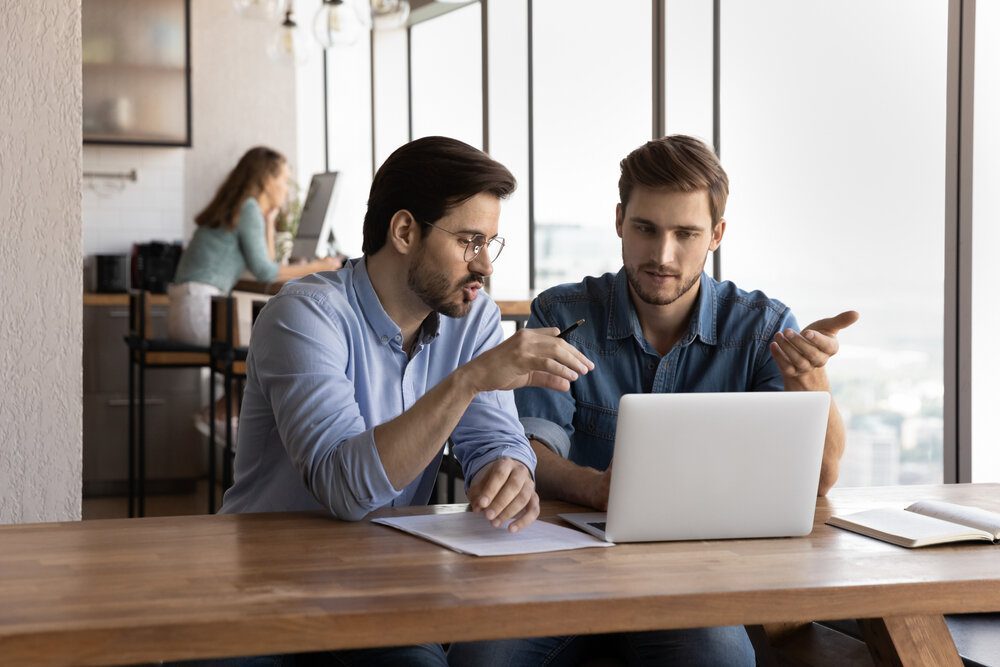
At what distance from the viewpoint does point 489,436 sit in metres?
2.04

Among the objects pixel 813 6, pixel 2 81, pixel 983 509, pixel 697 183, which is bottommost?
pixel 983 509

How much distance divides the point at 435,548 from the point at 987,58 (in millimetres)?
2123

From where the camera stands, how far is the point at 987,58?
9.77 feet

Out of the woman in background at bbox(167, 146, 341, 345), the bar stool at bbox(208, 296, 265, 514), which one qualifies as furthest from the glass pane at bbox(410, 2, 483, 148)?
the bar stool at bbox(208, 296, 265, 514)

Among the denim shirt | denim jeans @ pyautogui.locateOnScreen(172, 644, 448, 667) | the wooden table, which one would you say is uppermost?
the denim shirt

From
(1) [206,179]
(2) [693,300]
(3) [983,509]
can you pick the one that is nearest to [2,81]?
(2) [693,300]

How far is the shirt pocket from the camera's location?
235cm

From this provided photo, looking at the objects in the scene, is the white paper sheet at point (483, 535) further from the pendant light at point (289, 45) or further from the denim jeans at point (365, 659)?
the pendant light at point (289, 45)

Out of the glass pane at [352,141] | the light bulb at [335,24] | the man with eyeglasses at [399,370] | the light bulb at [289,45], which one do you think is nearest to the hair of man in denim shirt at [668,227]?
the man with eyeglasses at [399,370]

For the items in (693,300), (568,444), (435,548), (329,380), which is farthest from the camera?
(693,300)

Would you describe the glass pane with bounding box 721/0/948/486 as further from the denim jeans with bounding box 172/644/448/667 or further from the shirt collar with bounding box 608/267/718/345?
the denim jeans with bounding box 172/644/448/667

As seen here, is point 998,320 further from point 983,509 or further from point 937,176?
point 983,509

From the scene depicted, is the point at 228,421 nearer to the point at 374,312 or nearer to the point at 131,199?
the point at 374,312

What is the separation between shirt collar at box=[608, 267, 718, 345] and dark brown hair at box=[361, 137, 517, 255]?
433mm
